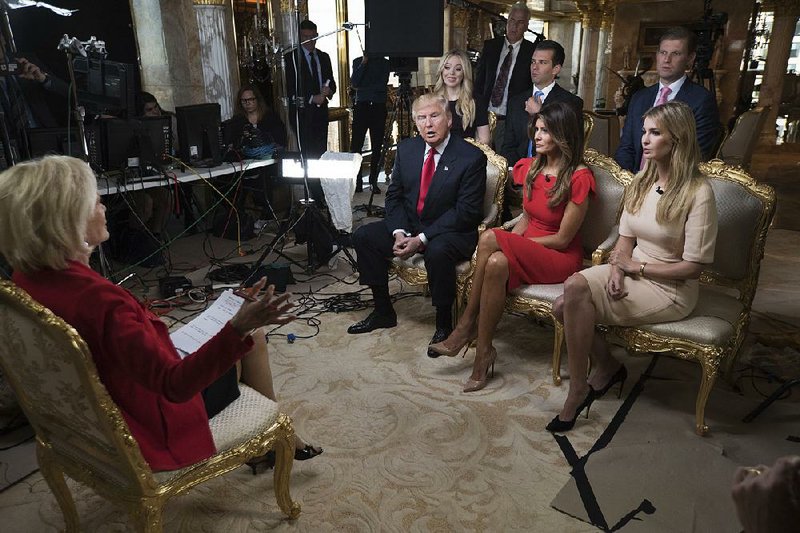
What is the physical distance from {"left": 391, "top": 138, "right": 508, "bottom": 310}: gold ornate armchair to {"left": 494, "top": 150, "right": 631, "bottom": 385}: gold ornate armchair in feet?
1.50

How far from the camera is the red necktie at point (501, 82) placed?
452cm

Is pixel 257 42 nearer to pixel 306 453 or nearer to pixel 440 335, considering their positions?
pixel 440 335

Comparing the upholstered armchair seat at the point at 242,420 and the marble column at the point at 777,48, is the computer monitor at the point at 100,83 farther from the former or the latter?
the marble column at the point at 777,48

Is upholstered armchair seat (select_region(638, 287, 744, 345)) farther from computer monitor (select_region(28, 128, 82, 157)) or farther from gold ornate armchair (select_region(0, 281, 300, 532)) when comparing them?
computer monitor (select_region(28, 128, 82, 157))

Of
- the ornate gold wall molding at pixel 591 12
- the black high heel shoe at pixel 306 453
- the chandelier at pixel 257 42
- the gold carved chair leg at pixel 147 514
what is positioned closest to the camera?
the gold carved chair leg at pixel 147 514

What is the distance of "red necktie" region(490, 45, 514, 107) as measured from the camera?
4.52 meters

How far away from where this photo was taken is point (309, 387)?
2742 mm

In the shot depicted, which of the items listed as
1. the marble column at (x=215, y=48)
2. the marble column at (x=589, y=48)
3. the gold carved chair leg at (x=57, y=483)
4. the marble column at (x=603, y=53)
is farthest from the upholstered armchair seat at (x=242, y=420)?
the marble column at (x=589, y=48)

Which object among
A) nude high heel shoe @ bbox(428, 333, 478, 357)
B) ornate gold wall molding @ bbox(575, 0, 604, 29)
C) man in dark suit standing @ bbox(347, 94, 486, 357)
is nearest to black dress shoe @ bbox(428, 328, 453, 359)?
man in dark suit standing @ bbox(347, 94, 486, 357)

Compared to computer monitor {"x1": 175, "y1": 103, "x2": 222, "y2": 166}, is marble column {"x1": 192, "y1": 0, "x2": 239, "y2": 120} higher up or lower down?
higher up

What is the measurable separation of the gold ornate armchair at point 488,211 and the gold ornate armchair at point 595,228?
0.46 meters

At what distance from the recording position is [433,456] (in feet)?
7.36

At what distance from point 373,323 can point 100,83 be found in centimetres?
211

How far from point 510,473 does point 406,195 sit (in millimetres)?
1681
